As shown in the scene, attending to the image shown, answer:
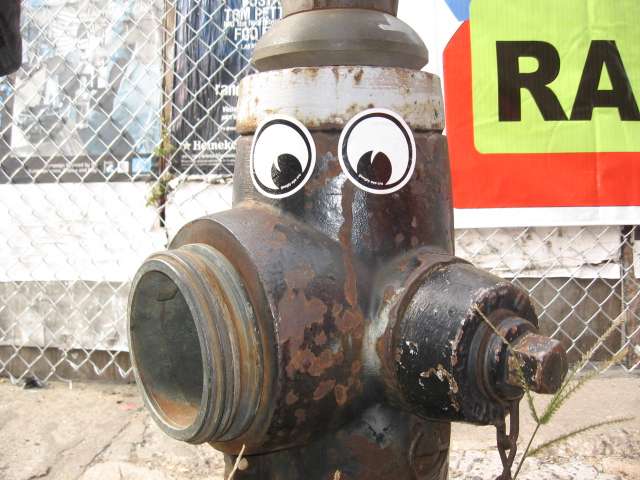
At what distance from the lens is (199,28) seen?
238 cm

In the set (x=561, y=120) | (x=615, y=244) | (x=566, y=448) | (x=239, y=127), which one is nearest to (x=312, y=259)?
(x=239, y=127)

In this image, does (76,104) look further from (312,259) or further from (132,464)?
(312,259)

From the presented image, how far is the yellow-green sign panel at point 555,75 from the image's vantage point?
2.26 metres

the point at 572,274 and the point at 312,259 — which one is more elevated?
the point at 312,259

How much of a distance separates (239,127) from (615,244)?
178 cm

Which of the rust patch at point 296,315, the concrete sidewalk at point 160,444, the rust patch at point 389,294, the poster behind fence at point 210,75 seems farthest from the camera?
the poster behind fence at point 210,75

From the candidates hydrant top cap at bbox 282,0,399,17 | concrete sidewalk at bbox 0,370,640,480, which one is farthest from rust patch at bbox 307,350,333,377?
concrete sidewalk at bbox 0,370,640,480

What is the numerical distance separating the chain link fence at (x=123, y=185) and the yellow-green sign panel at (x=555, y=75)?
356 millimetres

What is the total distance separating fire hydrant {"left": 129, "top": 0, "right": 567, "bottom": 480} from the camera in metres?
0.93

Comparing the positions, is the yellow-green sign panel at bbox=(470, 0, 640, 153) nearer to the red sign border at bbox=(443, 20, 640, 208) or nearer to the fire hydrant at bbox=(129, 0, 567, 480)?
the red sign border at bbox=(443, 20, 640, 208)

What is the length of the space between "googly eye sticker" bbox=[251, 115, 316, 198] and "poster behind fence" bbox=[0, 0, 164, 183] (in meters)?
1.46

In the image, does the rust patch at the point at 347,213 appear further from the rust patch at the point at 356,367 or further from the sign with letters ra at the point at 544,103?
the sign with letters ra at the point at 544,103

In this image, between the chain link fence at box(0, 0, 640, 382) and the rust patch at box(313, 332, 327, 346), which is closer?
the rust patch at box(313, 332, 327, 346)


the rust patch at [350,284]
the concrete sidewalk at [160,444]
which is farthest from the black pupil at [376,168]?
the concrete sidewalk at [160,444]
